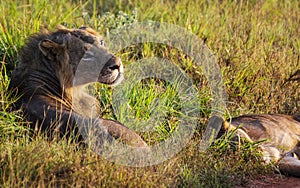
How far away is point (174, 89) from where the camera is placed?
6508mm

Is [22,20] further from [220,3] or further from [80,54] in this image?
[220,3]

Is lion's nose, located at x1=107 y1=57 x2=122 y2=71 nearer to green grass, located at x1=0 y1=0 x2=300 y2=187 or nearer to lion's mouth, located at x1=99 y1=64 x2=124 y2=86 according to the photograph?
lion's mouth, located at x1=99 y1=64 x2=124 y2=86

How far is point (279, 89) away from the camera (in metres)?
7.29

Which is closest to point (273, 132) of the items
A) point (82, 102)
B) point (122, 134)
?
point (82, 102)

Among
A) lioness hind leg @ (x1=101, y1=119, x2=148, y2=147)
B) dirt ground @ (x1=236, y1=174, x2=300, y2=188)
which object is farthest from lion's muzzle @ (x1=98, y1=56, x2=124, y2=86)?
dirt ground @ (x1=236, y1=174, x2=300, y2=188)

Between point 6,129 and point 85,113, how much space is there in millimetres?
837

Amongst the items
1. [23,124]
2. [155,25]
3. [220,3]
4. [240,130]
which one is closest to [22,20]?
[155,25]

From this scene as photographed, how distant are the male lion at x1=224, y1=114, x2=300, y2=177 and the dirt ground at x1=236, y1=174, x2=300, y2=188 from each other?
0.21m

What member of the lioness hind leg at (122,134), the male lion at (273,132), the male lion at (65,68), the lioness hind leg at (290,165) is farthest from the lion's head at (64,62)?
the lioness hind leg at (290,165)

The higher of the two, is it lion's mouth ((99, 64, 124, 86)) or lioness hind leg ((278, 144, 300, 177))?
lion's mouth ((99, 64, 124, 86))

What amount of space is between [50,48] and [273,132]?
7.63 feet

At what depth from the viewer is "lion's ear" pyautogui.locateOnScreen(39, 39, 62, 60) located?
5.59 metres

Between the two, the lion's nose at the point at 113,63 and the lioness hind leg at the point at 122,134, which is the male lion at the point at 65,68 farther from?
the lioness hind leg at the point at 122,134

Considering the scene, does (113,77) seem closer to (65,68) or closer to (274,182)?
(65,68)
